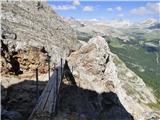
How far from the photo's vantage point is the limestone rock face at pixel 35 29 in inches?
1642

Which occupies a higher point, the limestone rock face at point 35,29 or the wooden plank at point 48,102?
the limestone rock face at point 35,29

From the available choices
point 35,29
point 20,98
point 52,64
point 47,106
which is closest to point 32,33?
point 35,29

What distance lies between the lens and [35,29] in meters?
47.4

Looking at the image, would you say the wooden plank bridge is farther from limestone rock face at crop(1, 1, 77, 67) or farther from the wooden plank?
limestone rock face at crop(1, 1, 77, 67)

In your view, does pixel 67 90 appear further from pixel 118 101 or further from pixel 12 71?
pixel 118 101

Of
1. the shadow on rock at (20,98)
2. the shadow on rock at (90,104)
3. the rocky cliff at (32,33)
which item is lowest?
the shadow on rock at (90,104)

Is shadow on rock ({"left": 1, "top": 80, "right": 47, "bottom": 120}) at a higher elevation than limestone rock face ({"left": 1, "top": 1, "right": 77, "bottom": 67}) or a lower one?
lower

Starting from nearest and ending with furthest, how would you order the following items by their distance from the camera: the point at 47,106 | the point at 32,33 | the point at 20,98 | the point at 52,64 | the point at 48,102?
the point at 47,106 → the point at 48,102 → the point at 20,98 → the point at 32,33 → the point at 52,64

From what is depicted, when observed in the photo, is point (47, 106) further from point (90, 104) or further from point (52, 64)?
point (52, 64)

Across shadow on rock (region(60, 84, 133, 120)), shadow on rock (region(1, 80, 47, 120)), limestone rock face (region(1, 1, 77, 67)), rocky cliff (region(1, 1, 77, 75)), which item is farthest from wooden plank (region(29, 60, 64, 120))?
limestone rock face (region(1, 1, 77, 67))

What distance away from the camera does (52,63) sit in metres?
46.0

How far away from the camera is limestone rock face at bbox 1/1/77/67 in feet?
137

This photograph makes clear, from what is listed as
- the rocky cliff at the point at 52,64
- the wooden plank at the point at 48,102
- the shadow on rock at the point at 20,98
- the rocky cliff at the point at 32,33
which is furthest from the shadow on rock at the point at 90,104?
the rocky cliff at the point at 32,33

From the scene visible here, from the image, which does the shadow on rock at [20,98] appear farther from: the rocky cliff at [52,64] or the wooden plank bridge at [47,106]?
the wooden plank bridge at [47,106]
